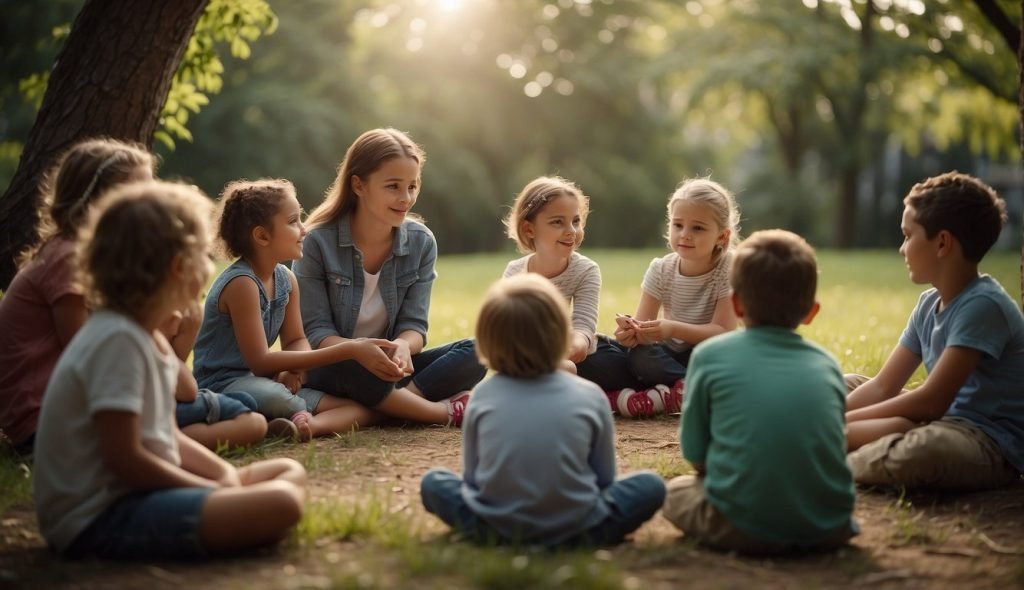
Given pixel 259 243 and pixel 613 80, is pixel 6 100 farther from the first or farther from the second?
pixel 259 243

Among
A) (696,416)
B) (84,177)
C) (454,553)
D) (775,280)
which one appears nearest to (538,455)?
(454,553)

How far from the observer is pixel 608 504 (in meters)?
3.16

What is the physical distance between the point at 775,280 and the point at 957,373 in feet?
3.70

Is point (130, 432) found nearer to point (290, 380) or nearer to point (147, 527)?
point (147, 527)

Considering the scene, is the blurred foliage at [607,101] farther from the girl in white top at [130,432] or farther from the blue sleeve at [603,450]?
the girl in white top at [130,432]

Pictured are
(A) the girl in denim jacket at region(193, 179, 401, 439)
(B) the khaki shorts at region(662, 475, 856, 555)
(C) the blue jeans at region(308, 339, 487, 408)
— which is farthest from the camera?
(C) the blue jeans at region(308, 339, 487, 408)

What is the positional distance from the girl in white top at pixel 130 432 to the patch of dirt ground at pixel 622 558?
0.31ft

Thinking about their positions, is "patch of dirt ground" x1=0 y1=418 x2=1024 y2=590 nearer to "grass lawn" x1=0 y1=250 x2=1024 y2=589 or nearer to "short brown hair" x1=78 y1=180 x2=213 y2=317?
"grass lawn" x1=0 y1=250 x2=1024 y2=589

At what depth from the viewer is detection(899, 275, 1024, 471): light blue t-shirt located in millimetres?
3797

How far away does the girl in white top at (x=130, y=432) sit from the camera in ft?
9.40

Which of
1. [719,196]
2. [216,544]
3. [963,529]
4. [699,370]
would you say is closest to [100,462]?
[216,544]

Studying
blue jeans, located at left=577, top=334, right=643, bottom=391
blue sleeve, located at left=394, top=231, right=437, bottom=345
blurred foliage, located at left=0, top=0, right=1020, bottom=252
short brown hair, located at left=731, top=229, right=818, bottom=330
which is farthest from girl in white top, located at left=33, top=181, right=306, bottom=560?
blurred foliage, located at left=0, top=0, right=1020, bottom=252

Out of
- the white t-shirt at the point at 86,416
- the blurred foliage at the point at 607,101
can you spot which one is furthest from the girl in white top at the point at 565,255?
the blurred foliage at the point at 607,101

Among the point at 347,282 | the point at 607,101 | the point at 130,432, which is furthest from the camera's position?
the point at 607,101
